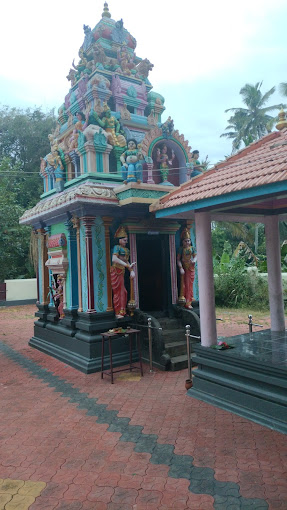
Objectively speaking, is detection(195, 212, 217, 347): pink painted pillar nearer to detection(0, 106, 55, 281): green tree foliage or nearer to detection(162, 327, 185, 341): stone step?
detection(162, 327, 185, 341): stone step

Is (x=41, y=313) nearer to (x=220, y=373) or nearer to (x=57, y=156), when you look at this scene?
(x=57, y=156)

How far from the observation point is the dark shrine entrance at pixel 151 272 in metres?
8.83

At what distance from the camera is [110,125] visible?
8.51 m

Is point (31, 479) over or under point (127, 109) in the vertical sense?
under

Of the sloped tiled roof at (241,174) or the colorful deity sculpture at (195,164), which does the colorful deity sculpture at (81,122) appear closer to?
the colorful deity sculpture at (195,164)

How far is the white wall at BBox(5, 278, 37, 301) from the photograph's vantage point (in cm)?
2173

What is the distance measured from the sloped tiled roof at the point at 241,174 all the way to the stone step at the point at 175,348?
2875mm

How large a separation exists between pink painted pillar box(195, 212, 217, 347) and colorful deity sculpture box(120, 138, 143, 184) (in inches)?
80.4

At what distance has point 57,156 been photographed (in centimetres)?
943

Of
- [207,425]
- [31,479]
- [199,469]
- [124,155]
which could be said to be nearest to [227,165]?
[124,155]

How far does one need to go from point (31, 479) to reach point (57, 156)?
756cm

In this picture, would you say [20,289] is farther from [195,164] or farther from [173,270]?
[195,164]

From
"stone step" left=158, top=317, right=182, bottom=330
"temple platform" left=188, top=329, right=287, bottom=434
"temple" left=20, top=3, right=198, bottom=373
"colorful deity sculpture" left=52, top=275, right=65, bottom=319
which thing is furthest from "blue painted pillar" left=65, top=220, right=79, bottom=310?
"temple platform" left=188, top=329, right=287, bottom=434

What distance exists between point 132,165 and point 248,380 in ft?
15.6
